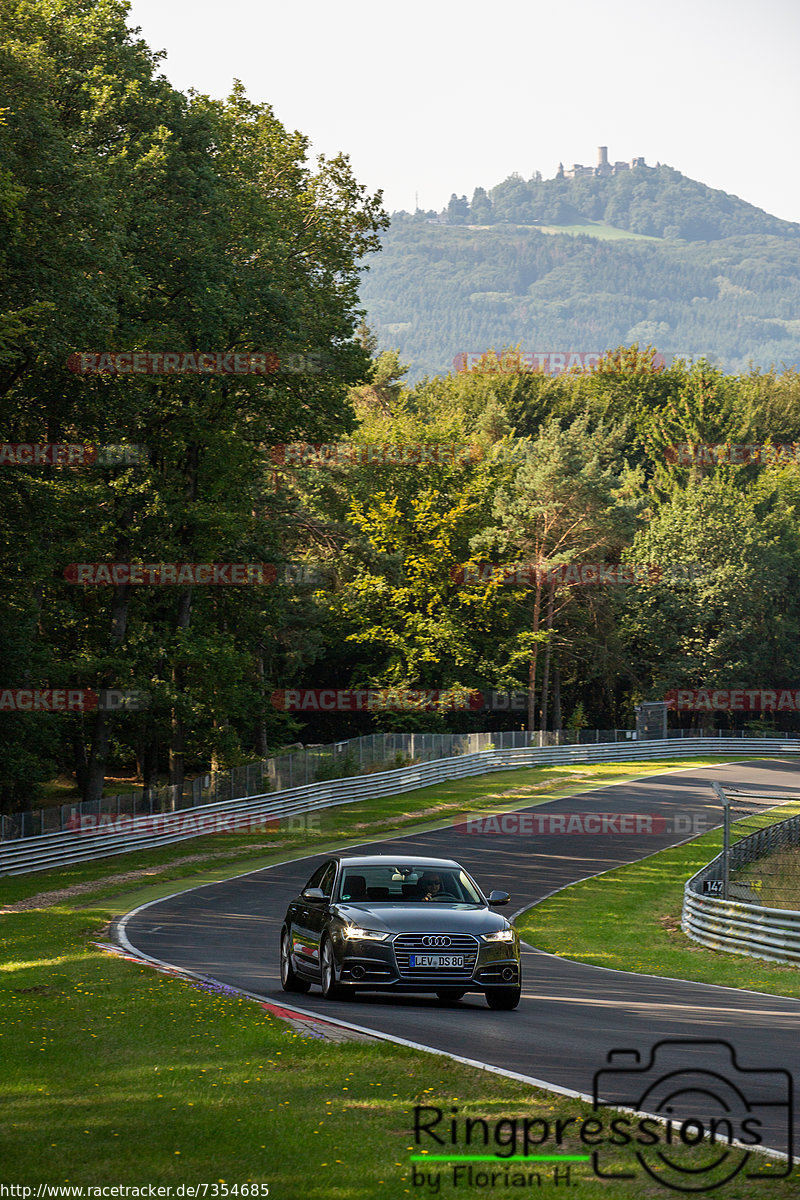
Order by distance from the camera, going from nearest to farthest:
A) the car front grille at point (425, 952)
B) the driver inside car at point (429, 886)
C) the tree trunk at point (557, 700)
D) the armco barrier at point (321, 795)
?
the car front grille at point (425, 952) < the driver inside car at point (429, 886) < the armco barrier at point (321, 795) < the tree trunk at point (557, 700)

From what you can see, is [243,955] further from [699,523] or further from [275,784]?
[699,523]

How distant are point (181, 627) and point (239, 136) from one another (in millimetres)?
16519

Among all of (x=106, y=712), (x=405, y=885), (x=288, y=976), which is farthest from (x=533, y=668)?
(x=405, y=885)

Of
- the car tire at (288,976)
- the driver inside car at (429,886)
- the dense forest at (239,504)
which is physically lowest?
the car tire at (288,976)

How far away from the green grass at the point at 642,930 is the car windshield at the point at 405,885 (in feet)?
18.8

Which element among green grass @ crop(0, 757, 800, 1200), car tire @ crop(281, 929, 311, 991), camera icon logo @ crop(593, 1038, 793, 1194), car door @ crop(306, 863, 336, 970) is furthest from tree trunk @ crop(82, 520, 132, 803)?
camera icon logo @ crop(593, 1038, 793, 1194)

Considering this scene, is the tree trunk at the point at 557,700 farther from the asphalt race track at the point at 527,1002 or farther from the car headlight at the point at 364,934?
the car headlight at the point at 364,934

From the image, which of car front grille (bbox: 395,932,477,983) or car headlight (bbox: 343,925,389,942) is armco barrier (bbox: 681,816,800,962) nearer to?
car front grille (bbox: 395,932,477,983)

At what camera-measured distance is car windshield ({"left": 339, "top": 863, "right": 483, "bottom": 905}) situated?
13.6 m

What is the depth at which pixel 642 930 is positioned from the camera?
86.4 ft

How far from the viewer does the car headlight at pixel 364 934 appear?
12.7 m

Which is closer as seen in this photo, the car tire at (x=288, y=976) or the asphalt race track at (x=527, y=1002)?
the asphalt race track at (x=527, y=1002)

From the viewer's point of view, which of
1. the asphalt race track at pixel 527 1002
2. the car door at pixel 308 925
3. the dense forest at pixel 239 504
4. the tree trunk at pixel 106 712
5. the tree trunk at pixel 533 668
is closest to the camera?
the asphalt race track at pixel 527 1002

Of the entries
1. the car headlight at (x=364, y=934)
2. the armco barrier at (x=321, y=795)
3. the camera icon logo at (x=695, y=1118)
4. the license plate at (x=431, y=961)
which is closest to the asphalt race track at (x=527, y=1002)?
the camera icon logo at (x=695, y=1118)
